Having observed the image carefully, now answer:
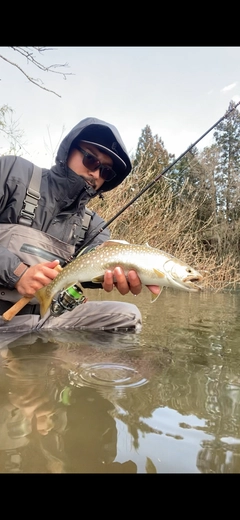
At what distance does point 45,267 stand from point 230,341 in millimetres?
1845

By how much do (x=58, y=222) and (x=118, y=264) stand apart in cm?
103

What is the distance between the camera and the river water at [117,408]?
1260 mm

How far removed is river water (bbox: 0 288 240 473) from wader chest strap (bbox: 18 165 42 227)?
105 cm

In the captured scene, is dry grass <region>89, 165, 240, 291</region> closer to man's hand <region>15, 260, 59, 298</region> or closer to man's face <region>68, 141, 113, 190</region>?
man's face <region>68, 141, 113, 190</region>

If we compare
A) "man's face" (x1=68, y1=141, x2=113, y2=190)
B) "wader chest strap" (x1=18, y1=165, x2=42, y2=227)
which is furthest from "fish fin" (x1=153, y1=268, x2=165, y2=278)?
"man's face" (x1=68, y1=141, x2=113, y2=190)

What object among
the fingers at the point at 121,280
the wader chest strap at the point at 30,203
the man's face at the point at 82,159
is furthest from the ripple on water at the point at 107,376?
the man's face at the point at 82,159

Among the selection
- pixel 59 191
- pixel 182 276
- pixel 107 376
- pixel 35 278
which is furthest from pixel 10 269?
pixel 182 276

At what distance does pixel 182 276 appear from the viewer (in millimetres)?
2572

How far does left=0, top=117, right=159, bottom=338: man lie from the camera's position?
9.37 feet

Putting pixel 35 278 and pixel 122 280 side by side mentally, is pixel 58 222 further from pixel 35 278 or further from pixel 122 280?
pixel 122 280
